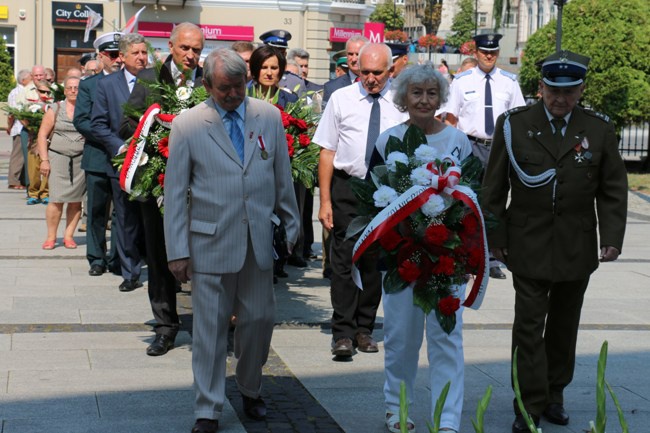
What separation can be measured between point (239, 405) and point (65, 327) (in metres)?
2.42

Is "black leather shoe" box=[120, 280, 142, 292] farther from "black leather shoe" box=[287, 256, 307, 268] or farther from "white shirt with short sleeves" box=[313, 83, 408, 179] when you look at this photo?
"white shirt with short sleeves" box=[313, 83, 408, 179]

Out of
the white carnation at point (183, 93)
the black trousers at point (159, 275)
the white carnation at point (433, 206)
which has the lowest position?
the black trousers at point (159, 275)

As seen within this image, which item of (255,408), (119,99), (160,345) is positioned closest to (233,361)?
(160,345)

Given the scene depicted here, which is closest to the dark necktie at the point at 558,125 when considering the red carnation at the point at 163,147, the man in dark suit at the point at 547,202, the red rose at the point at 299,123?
the man in dark suit at the point at 547,202

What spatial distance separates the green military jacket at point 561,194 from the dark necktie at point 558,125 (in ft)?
0.07

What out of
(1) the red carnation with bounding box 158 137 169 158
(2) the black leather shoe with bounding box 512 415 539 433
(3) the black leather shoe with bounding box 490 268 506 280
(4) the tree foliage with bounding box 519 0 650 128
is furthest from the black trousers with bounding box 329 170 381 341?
(4) the tree foliage with bounding box 519 0 650 128

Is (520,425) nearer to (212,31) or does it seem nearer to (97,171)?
(97,171)

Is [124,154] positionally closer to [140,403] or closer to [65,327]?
[65,327]

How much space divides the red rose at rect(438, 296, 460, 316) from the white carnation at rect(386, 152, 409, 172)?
672mm

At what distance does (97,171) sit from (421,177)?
5.84m

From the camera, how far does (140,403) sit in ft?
21.2

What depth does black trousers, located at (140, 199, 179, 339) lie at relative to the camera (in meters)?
7.79

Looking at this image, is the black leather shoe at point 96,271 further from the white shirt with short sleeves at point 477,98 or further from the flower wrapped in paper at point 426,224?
the flower wrapped in paper at point 426,224

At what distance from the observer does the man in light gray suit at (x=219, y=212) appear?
5.87 m
